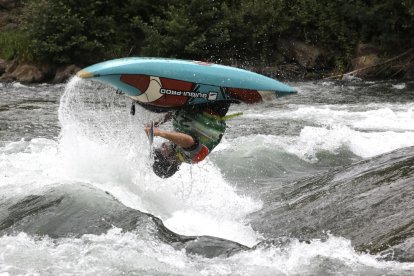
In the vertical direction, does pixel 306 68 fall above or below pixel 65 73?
above

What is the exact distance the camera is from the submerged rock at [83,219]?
14.6 feet

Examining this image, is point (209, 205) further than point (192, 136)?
Yes

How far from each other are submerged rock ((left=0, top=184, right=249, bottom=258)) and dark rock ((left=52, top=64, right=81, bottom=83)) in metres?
12.9

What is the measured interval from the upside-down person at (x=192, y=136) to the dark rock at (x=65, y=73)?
41.4 ft

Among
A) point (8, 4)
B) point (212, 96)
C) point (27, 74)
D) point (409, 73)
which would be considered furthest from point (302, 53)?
point (212, 96)

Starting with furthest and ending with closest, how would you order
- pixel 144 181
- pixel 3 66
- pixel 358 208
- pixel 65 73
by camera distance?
pixel 3 66 → pixel 65 73 → pixel 144 181 → pixel 358 208

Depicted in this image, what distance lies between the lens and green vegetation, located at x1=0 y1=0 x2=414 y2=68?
18.3m

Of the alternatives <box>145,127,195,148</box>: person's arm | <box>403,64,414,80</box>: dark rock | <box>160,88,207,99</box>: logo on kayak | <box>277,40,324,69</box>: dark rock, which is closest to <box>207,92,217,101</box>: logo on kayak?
<box>160,88,207,99</box>: logo on kayak

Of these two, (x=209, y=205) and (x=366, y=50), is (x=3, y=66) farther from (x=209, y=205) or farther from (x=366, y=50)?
(x=209, y=205)

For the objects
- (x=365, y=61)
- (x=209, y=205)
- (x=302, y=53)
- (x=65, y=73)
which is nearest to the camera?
(x=209, y=205)

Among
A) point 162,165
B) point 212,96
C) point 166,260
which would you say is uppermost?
point 212,96

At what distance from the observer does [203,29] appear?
19297mm

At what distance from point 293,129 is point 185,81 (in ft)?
15.7

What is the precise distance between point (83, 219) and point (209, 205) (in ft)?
5.12
